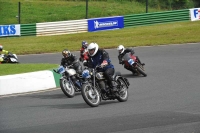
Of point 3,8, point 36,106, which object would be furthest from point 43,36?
point 36,106

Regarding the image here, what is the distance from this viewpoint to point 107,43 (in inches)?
1203

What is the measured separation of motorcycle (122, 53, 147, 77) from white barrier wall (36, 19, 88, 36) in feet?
53.2

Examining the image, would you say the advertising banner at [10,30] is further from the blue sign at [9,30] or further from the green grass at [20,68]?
the green grass at [20,68]

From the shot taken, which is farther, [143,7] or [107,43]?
[143,7]

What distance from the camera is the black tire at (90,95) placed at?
1209 cm

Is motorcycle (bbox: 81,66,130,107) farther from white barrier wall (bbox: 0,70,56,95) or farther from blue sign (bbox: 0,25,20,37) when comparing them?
blue sign (bbox: 0,25,20,37)

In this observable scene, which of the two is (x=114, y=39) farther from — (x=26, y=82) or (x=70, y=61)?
(x=26, y=82)

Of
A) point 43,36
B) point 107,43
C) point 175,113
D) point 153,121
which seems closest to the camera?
point 153,121

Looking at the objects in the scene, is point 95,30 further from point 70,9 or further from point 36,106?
point 36,106

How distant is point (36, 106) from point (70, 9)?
31.3 meters

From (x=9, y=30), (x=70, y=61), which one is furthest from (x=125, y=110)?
(x=9, y=30)

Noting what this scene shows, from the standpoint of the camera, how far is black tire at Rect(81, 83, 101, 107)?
12094 mm

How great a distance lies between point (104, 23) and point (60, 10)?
349 inches

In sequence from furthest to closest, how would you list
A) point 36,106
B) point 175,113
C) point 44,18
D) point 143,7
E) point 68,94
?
point 143,7
point 44,18
point 68,94
point 36,106
point 175,113
